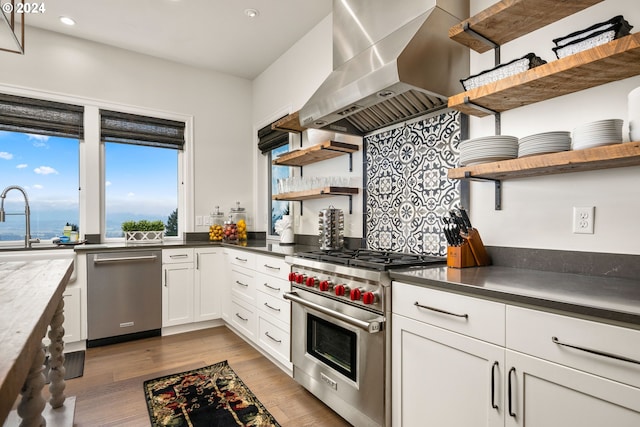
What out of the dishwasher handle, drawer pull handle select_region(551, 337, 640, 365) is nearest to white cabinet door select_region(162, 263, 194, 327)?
the dishwasher handle

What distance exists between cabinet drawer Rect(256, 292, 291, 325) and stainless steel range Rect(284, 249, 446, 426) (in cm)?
12

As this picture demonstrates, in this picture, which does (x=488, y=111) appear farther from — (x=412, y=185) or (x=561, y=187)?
(x=412, y=185)

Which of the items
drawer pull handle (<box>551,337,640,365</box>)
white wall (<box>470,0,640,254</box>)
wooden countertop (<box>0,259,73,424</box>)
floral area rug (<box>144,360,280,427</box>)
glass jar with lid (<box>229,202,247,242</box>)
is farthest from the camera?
glass jar with lid (<box>229,202,247,242</box>)

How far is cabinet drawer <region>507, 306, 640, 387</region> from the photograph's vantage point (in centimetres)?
94

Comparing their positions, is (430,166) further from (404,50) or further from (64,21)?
(64,21)

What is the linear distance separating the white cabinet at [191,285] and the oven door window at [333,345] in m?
1.80

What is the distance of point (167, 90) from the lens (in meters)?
3.97

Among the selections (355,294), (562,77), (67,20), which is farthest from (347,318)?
(67,20)

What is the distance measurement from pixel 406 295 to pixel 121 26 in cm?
348

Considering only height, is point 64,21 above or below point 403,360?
above

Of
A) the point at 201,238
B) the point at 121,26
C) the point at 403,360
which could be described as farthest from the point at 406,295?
the point at 121,26

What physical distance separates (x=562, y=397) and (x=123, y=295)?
11.1 ft

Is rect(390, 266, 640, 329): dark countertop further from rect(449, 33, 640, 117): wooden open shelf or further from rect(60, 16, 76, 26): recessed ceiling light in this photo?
rect(60, 16, 76, 26): recessed ceiling light

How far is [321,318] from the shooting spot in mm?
2107
